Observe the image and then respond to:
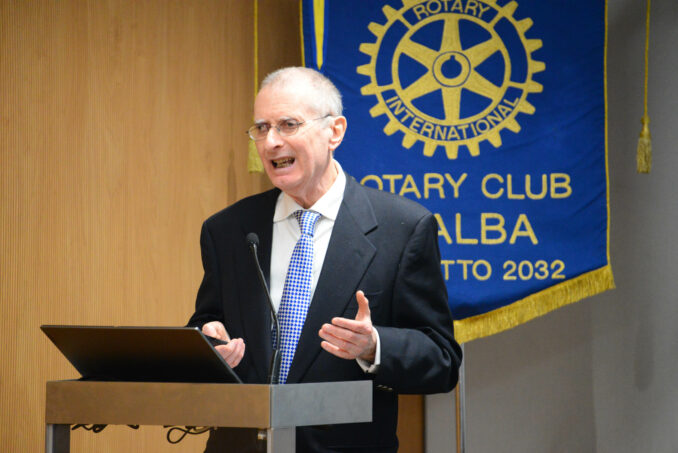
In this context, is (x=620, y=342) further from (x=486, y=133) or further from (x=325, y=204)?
(x=325, y=204)

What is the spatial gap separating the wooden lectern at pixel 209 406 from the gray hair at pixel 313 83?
0.94 meters

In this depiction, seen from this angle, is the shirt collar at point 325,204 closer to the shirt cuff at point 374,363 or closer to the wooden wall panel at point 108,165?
the shirt cuff at point 374,363

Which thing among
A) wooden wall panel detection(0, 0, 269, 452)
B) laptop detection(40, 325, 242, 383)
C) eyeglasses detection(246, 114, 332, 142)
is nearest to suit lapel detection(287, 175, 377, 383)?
eyeglasses detection(246, 114, 332, 142)

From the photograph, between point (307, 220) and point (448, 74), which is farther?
point (448, 74)

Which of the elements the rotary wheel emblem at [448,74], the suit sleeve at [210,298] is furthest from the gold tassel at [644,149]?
the suit sleeve at [210,298]

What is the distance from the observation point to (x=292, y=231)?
87.0 inches

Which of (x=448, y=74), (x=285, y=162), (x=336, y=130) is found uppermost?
(x=448, y=74)

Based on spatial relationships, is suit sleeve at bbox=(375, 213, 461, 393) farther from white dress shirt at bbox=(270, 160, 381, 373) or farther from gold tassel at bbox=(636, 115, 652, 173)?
gold tassel at bbox=(636, 115, 652, 173)

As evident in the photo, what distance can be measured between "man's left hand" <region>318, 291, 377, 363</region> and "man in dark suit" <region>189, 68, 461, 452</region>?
0.14 m

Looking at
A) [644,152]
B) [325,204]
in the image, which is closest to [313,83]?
[325,204]

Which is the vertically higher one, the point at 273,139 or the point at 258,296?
the point at 273,139

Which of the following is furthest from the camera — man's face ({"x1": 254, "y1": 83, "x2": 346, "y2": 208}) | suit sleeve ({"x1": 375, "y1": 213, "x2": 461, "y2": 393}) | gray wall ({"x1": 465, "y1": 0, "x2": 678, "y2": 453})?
gray wall ({"x1": 465, "y1": 0, "x2": 678, "y2": 453})

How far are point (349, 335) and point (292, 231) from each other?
0.64 m

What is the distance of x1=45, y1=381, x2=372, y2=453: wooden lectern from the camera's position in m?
1.33
